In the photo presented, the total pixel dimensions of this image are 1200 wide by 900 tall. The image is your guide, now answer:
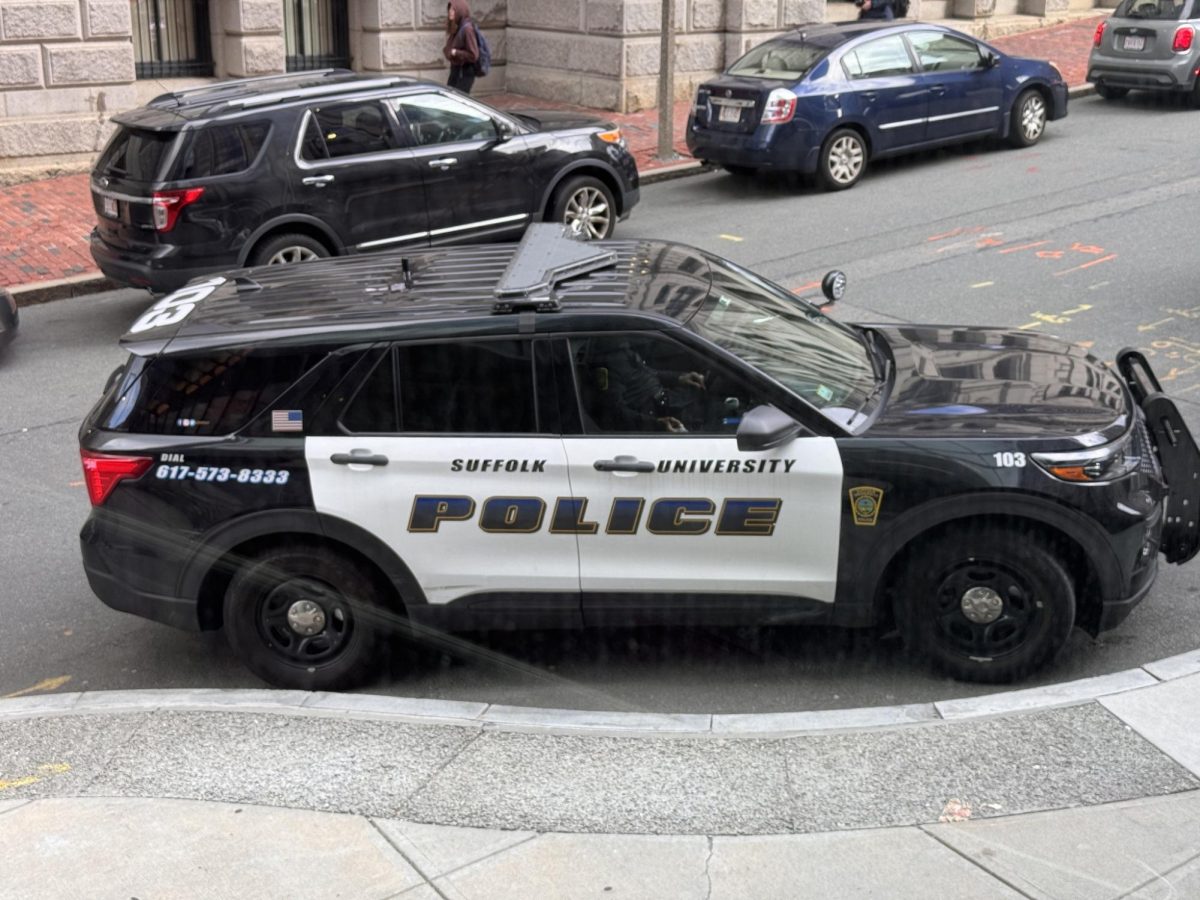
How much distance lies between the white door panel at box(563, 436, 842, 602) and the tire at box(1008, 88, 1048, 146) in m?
12.1

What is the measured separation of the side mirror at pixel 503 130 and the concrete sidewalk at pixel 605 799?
7741mm

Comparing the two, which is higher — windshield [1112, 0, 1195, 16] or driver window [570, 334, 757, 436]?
windshield [1112, 0, 1195, 16]

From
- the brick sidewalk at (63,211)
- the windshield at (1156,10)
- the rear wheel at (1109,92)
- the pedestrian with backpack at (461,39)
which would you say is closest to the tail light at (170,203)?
the brick sidewalk at (63,211)

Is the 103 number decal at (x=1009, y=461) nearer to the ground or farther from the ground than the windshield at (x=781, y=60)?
nearer to the ground

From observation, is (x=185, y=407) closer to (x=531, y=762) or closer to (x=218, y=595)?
(x=218, y=595)

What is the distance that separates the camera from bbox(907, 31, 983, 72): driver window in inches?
627

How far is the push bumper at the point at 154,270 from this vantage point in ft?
38.2

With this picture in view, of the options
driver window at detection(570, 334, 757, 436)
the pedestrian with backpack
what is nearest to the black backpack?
the pedestrian with backpack

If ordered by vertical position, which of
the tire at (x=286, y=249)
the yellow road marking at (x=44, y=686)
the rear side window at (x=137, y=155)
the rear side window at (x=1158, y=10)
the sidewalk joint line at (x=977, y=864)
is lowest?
the yellow road marking at (x=44, y=686)

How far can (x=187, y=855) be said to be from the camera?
15.9 ft

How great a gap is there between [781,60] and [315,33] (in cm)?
679

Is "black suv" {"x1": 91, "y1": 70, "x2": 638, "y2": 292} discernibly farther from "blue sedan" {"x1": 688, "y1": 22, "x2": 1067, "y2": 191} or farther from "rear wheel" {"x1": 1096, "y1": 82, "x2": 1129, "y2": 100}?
"rear wheel" {"x1": 1096, "y1": 82, "x2": 1129, "y2": 100}

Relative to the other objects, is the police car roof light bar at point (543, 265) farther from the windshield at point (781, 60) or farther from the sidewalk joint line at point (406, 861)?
the windshield at point (781, 60)

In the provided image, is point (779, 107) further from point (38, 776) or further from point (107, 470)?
point (38, 776)
